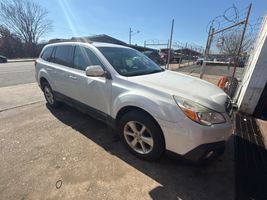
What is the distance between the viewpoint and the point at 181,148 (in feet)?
6.37

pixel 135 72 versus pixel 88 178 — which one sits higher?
pixel 135 72

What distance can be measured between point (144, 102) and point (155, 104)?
6.4 inches

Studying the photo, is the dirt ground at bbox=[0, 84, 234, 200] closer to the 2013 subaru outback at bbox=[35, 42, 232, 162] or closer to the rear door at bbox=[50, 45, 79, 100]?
the 2013 subaru outback at bbox=[35, 42, 232, 162]

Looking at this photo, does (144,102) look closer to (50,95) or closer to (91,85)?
(91,85)

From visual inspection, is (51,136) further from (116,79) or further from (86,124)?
(116,79)

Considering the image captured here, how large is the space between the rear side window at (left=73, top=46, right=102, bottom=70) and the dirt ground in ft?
4.33

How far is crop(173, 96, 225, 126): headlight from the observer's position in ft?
5.98

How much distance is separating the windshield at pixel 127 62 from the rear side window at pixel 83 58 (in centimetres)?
19

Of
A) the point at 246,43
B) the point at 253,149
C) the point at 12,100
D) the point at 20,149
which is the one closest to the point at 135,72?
the point at 20,149

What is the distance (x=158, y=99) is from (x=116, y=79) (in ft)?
2.61

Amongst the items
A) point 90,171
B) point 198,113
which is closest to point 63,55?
point 90,171

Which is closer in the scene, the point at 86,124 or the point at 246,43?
the point at 86,124

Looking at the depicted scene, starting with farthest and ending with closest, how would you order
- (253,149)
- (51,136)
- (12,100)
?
1. (12,100)
2. (51,136)
3. (253,149)

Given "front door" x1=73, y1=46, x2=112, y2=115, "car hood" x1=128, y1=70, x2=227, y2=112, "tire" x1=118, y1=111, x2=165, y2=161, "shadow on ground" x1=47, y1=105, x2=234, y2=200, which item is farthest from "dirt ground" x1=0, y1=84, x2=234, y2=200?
"car hood" x1=128, y1=70, x2=227, y2=112
